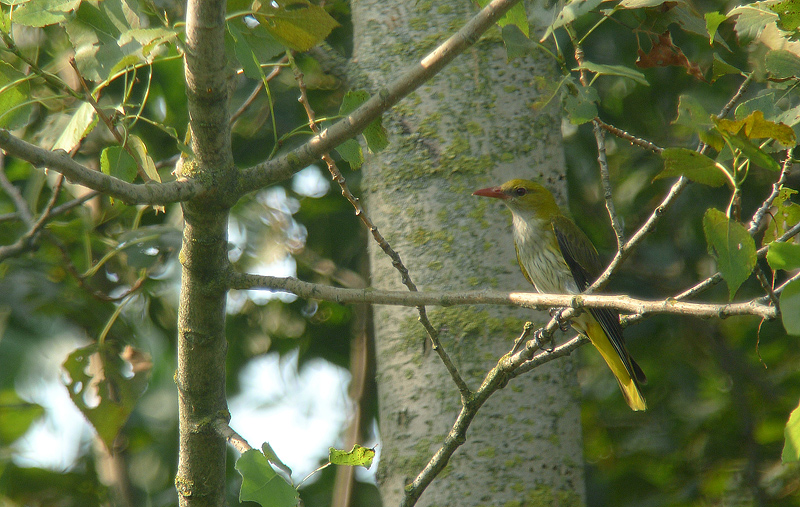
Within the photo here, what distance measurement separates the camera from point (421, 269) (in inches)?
87.4

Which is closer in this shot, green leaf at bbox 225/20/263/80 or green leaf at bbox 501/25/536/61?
green leaf at bbox 225/20/263/80

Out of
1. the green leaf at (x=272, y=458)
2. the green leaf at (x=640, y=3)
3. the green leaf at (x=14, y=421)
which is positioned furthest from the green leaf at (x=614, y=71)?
the green leaf at (x=14, y=421)

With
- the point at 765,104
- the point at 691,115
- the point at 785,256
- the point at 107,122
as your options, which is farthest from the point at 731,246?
the point at 107,122

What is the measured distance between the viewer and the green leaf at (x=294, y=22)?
1454 mm

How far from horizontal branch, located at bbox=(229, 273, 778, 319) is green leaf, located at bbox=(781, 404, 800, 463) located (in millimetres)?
162

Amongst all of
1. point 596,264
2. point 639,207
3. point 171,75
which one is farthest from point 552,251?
point 171,75

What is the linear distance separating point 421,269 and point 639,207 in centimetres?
197

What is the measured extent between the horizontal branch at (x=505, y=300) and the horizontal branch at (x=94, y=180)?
25cm

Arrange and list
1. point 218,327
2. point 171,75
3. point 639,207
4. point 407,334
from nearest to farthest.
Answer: point 218,327 → point 407,334 → point 171,75 → point 639,207

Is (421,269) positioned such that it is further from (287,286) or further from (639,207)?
(639,207)

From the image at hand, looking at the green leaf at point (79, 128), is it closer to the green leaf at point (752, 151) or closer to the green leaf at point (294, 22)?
the green leaf at point (294, 22)

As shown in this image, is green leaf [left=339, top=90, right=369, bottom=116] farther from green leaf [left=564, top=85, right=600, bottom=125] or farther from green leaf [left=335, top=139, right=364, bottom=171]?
green leaf [left=564, top=85, right=600, bottom=125]

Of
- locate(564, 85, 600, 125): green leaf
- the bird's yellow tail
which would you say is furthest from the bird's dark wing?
locate(564, 85, 600, 125): green leaf

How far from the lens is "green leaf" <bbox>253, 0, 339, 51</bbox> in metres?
1.45
